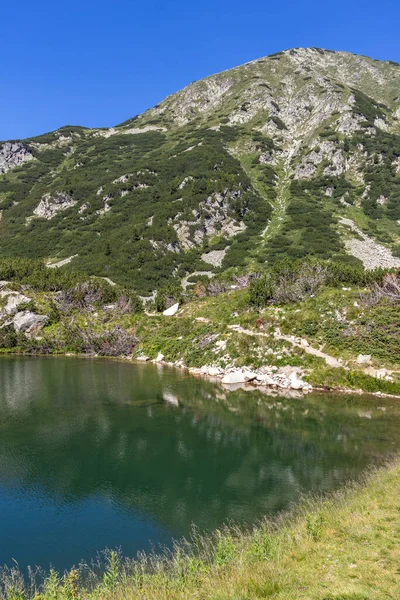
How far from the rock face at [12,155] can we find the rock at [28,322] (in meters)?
144

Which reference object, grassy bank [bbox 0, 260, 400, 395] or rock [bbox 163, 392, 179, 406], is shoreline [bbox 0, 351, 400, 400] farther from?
rock [bbox 163, 392, 179, 406]

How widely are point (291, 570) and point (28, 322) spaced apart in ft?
207

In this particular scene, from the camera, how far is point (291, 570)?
1038 cm

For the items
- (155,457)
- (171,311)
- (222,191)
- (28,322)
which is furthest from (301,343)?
(222,191)

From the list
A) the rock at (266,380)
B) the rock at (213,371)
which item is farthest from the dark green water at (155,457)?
the rock at (213,371)

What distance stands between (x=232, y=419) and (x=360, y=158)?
460 feet

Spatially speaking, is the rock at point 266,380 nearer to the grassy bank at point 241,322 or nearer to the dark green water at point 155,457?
the grassy bank at point 241,322

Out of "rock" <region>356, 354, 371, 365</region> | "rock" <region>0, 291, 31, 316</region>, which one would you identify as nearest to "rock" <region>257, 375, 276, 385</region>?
"rock" <region>356, 354, 371, 365</region>

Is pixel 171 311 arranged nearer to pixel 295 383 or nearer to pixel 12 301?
pixel 12 301

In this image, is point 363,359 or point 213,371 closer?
point 363,359

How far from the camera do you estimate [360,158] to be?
145500mm

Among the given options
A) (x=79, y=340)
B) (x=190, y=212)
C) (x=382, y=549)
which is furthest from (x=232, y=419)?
(x=190, y=212)

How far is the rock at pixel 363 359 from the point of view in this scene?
3966 centimetres

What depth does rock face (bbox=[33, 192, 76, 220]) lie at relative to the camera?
440 ft
